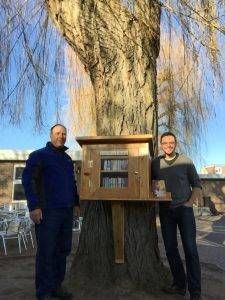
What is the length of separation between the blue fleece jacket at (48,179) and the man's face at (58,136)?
0.19 ft

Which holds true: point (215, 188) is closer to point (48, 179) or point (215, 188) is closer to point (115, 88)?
point (115, 88)

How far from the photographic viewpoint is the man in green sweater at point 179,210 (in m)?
5.45

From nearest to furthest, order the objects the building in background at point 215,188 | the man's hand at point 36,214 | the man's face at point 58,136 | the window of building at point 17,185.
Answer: the man's hand at point 36,214 → the man's face at point 58,136 → the window of building at point 17,185 → the building in background at point 215,188

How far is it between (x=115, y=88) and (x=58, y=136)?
3.59 feet

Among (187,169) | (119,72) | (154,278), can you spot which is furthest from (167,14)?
(154,278)

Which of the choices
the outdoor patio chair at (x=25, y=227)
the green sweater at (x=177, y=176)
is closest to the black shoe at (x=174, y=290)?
the green sweater at (x=177, y=176)

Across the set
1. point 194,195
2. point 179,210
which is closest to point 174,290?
point 179,210

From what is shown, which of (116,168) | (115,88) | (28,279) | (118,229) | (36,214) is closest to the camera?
(36,214)

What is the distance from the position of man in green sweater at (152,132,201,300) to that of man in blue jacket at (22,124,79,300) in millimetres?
1080

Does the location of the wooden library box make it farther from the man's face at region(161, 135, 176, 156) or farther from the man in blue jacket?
the man's face at region(161, 135, 176, 156)

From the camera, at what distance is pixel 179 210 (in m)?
5.51

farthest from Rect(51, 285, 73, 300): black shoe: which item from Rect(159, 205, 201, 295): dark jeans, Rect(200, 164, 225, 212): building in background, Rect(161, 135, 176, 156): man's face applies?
Rect(200, 164, 225, 212): building in background

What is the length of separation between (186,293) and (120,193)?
5.57 feet

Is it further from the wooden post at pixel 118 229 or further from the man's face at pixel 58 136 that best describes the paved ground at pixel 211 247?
the man's face at pixel 58 136
